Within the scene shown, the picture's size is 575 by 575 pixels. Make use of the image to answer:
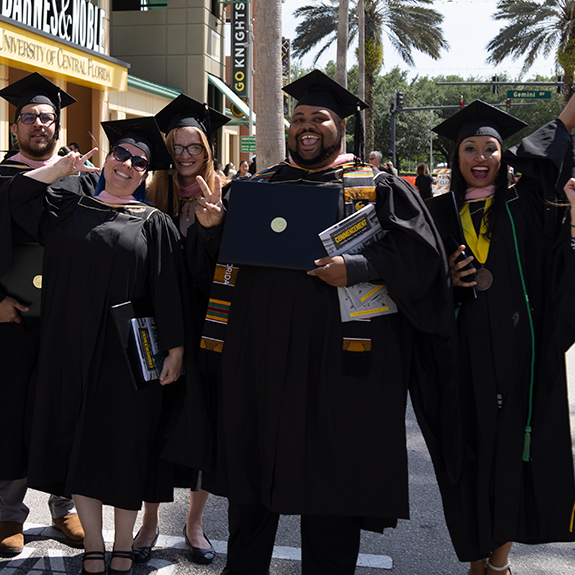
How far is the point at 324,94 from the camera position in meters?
3.43

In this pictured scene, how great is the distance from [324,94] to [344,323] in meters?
1.14

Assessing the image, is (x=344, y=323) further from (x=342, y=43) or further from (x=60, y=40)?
(x=342, y=43)

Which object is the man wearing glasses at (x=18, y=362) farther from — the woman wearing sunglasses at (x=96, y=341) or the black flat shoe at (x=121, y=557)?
the black flat shoe at (x=121, y=557)

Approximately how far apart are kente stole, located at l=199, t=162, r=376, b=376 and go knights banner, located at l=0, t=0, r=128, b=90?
11237 mm

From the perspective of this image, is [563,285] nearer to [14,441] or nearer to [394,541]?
[394,541]

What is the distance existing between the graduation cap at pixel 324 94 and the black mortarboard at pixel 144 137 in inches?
28.6

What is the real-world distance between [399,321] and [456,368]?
336 mm

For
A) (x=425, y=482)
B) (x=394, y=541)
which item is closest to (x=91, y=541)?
(x=394, y=541)

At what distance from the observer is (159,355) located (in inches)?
135

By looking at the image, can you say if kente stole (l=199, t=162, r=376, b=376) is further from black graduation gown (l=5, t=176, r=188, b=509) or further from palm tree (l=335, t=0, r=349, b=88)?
palm tree (l=335, t=0, r=349, b=88)

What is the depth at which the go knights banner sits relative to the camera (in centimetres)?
1310

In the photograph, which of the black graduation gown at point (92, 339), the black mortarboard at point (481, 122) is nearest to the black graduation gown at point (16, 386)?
the black graduation gown at point (92, 339)

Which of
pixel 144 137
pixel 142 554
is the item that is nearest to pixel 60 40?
pixel 144 137

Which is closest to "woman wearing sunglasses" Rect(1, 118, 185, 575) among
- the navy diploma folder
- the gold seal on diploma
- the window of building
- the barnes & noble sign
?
the navy diploma folder
